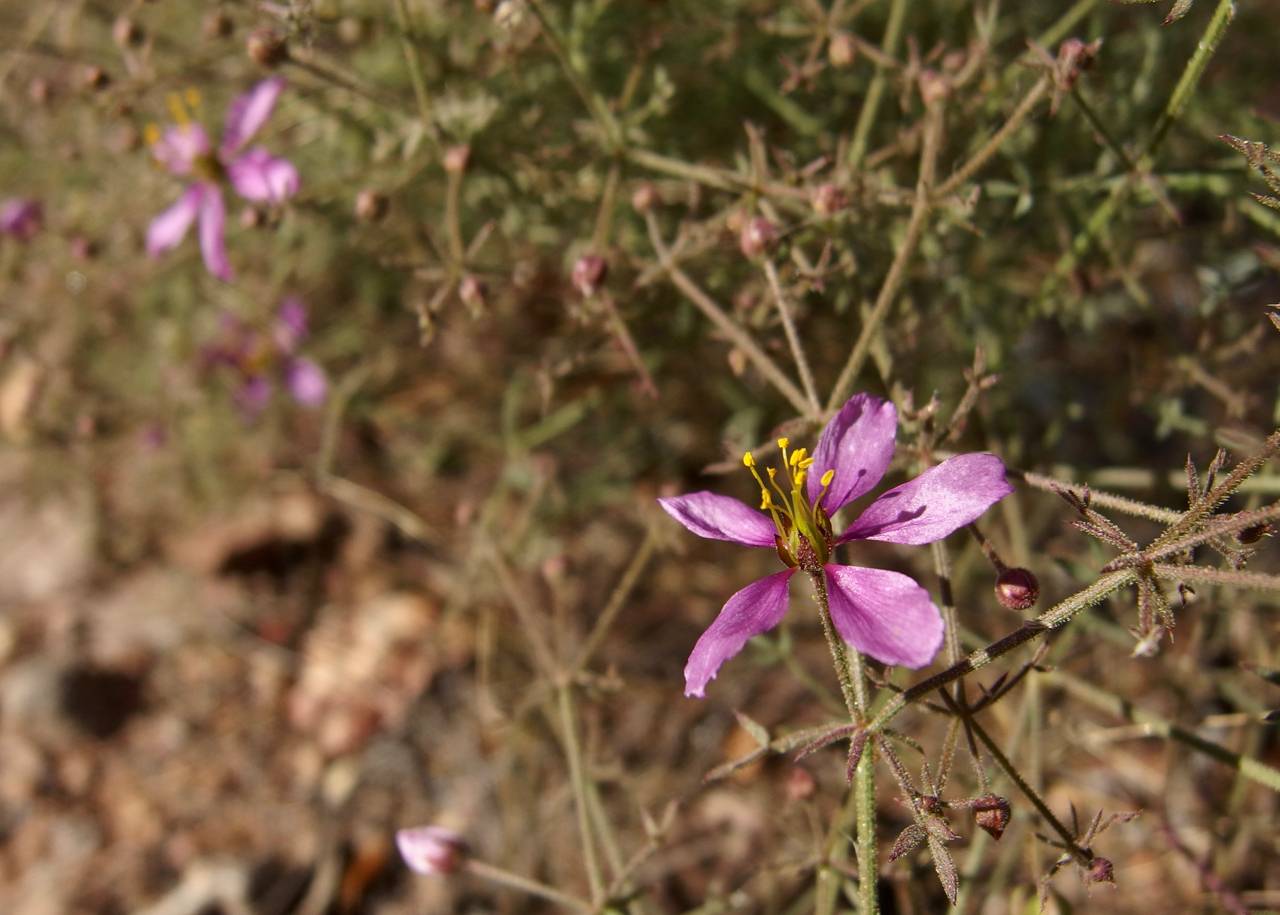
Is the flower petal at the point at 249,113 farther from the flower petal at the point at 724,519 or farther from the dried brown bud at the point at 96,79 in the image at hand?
the flower petal at the point at 724,519

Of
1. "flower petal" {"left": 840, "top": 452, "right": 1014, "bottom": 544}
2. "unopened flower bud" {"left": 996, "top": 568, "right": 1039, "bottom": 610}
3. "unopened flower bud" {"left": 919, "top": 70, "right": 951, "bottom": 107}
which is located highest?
"unopened flower bud" {"left": 919, "top": 70, "right": 951, "bottom": 107}

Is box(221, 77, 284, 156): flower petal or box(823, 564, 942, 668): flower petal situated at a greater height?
box(221, 77, 284, 156): flower petal

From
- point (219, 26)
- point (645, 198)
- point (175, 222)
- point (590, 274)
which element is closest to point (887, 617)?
point (590, 274)

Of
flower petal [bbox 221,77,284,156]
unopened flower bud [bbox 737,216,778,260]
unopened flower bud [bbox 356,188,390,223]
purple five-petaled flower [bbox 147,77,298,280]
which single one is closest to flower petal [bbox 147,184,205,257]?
purple five-petaled flower [bbox 147,77,298,280]

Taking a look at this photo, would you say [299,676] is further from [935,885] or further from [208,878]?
[935,885]

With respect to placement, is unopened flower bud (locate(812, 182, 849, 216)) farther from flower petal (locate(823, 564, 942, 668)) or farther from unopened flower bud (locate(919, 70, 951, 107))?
flower petal (locate(823, 564, 942, 668))
